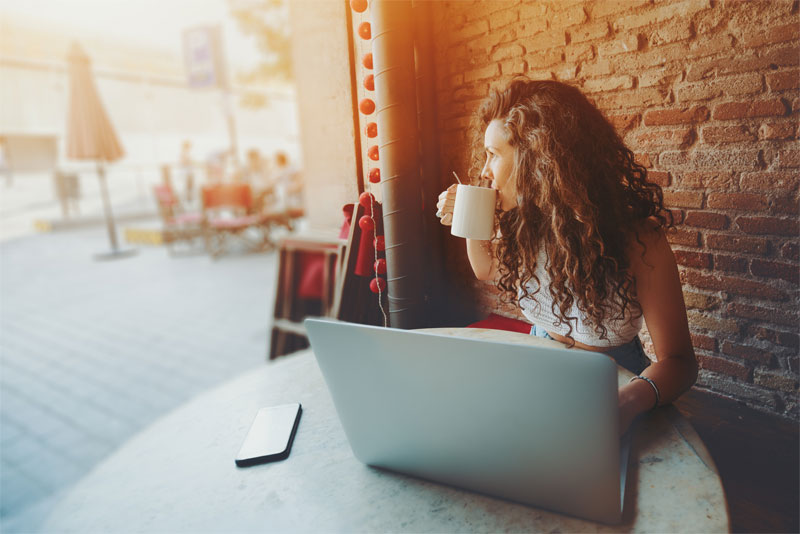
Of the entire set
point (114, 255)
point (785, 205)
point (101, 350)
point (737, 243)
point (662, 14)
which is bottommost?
point (101, 350)

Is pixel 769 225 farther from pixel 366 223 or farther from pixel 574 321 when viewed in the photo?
pixel 366 223

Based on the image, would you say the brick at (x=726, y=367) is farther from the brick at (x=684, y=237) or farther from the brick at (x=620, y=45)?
the brick at (x=620, y=45)

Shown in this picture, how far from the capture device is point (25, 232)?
959 centimetres

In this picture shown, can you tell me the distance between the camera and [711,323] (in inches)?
62.0

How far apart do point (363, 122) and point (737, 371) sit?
1.37 m

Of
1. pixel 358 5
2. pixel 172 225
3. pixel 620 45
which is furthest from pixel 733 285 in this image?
pixel 172 225

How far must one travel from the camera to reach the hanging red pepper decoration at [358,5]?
4.11ft

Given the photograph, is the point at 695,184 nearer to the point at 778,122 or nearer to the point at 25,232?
the point at 778,122

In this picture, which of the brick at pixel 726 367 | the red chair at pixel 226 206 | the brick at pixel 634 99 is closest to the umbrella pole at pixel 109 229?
the red chair at pixel 226 206

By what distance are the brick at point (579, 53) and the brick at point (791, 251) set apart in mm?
770

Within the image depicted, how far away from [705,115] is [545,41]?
51cm

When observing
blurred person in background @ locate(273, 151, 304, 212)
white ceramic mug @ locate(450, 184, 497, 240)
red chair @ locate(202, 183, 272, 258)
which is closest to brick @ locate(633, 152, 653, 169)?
white ceramic mug @ locate(450, 184, 497, 240)

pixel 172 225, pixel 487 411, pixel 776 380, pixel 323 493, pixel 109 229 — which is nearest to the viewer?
pixel 487 411

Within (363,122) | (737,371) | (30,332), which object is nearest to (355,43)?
(363,122)
